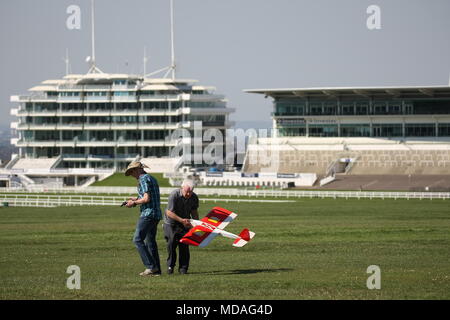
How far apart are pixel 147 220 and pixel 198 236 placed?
116cm

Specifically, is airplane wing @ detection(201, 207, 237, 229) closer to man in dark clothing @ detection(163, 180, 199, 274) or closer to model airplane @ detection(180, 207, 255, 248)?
model airplane @ detection(180, 207, 255, 248)

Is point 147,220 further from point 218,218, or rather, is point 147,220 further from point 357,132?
point 357,132

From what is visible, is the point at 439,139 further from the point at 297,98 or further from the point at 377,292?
the point at 377,292

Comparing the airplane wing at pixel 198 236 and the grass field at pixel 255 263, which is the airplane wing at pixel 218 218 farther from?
the grass field at pixel 255 263

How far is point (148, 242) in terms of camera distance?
63.3 ft

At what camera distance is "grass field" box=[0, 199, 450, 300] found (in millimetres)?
16547

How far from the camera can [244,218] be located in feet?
156

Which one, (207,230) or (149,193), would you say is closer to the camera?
(149,193)

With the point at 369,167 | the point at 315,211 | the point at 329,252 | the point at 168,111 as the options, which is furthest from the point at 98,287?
the point at 168,111

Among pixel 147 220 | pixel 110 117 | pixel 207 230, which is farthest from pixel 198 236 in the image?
pixel 110 117

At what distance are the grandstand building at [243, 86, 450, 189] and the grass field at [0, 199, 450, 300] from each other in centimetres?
6558

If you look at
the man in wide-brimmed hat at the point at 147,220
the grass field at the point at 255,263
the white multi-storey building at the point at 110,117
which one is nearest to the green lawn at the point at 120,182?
the white multi-storey building at the point at 110,117

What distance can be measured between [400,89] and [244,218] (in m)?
66.3

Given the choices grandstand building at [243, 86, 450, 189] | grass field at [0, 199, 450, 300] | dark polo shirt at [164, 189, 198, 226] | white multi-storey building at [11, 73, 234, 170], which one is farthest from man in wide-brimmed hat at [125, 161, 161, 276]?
white multi-storey building at [11, 73, 234, 170]
